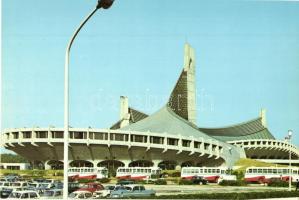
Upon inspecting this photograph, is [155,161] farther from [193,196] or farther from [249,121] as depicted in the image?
[249,121]

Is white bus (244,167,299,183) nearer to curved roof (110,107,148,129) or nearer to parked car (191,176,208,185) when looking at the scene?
parked car (191,176,208,185)

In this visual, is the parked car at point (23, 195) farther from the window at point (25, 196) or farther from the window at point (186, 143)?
the window at point (186, 143)

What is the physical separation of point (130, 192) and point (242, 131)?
318ft

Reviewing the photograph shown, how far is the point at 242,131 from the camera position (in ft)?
391

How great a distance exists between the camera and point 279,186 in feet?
122

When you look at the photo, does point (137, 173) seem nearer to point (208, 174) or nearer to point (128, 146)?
point (208, 174)

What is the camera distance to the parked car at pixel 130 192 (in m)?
25.2

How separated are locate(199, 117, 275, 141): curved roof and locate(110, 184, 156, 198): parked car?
8034cm

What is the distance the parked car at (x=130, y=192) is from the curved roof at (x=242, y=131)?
8034 cm

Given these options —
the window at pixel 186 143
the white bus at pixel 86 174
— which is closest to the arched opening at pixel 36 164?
the window at pixel 186 143

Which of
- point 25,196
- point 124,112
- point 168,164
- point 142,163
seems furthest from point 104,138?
point 124,112

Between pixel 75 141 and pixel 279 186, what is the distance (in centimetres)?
2974

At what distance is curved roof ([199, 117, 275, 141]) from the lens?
11012cm

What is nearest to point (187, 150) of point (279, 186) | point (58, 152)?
point (58, 152)
